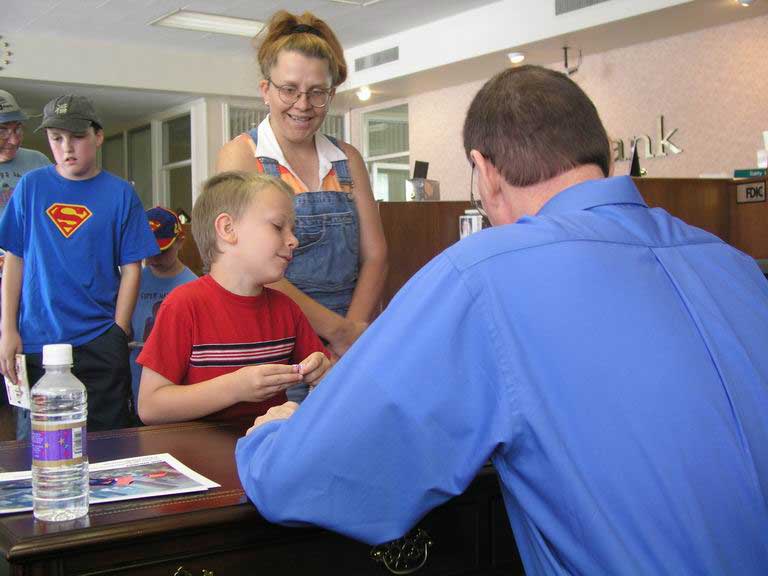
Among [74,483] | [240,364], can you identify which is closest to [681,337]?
[74,483]

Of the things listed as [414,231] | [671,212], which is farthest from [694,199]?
[414,231]

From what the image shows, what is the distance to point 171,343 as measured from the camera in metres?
1.61

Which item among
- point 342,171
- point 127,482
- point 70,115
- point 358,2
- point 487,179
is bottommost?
point 127,482

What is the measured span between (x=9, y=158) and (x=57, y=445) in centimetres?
258

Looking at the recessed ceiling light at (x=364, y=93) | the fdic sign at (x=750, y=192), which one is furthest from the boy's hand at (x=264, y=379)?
the recessed ceiling light at (x=364, y=93)

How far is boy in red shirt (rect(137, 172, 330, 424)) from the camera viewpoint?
1.55 meters

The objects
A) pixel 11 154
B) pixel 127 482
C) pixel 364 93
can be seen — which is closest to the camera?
pixel 127 482

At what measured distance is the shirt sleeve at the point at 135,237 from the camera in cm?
→ 275

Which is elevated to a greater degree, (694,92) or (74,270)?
(694,92)

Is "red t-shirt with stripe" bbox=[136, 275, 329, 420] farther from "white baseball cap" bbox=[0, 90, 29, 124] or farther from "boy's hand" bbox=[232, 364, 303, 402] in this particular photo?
"white baseball cap" bbox=[0, 90, 29, 124]

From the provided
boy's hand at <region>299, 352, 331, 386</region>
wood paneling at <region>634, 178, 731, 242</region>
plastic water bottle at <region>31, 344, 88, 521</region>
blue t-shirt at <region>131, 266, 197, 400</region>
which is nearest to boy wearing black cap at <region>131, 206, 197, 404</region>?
blue t-shirt at <region>131, 266, 197, 400</region>

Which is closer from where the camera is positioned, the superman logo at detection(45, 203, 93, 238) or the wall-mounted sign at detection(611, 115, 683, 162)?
the superman logo at detection(45, 203, 93, 238)

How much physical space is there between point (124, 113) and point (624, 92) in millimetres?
7093

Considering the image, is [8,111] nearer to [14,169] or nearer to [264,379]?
[14,169]
